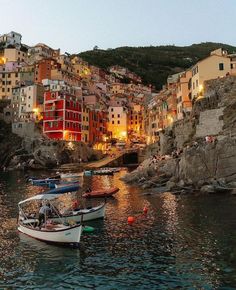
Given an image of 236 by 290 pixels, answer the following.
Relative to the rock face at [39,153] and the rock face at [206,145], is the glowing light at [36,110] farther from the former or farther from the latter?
the rock face at [206,145]

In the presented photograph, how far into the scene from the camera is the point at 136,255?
914 inches

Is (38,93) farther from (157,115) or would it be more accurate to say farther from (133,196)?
(133,196)

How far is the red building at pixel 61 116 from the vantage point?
107 metres

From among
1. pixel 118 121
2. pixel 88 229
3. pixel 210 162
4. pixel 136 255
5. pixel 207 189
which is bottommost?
pixel 136 255

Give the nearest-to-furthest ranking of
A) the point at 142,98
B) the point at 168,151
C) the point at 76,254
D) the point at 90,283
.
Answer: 1. the point at 90,283
2. the point at 76,254
3. the point at 168,151
4. the point at 142,98

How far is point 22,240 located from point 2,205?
18477mm

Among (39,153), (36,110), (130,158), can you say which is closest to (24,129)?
(36,110)

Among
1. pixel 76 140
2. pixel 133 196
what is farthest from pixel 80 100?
pixel 133 196

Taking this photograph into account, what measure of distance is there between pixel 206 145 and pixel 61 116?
61.4 m

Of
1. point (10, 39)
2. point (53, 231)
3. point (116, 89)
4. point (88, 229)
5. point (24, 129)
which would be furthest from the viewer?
point (116, 89)

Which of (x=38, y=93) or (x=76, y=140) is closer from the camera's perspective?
(x=76, y=140)

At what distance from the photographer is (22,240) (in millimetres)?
28109

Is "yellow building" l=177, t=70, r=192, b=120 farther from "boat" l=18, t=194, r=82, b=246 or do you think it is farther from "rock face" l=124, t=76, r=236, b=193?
"boat" l=18, t=194, r=82, b=246

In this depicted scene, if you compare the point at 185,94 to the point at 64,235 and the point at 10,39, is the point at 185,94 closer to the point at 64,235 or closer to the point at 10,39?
the point at 64,235
